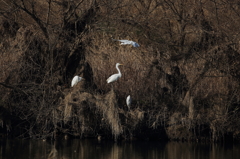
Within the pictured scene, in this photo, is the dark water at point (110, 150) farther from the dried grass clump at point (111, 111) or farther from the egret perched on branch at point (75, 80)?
the egret perched on branch at point (75, 80)

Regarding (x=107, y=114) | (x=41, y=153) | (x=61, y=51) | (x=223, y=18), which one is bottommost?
(x=41, y=153)

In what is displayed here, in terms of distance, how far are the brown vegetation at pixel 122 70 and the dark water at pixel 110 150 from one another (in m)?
0.40

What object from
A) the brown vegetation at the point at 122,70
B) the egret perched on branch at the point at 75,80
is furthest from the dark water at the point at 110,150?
the egret perched on branch at the point at 75,80

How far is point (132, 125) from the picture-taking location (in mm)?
12562

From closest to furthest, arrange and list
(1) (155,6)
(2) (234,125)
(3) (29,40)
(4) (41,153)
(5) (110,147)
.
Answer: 1. (4) (41,153)
2. (5) (110,147)
3. (2) (234,125)
4. (3) (29,40)
5. (1) (155,6)

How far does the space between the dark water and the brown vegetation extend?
0.40m

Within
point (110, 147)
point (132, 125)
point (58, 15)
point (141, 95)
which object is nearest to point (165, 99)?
point (141, 95)

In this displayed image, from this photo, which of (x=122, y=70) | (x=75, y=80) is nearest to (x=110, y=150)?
(x=75, y=80)

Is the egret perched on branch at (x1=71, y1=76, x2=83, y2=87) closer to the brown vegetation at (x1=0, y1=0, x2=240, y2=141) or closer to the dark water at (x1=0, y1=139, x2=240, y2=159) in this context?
the brown vegetation at (x1=0, y1=0, x2=240, y2=141)

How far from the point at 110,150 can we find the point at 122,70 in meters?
3.10

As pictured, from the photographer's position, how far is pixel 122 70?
1395cm

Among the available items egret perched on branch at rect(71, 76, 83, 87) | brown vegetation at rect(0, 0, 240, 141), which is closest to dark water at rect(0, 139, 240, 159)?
brown vegetation at rect(0, 0, 240, 141)

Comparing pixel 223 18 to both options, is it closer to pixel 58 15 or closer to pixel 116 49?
pixel 116 49

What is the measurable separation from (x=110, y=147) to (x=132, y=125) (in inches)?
37.9
